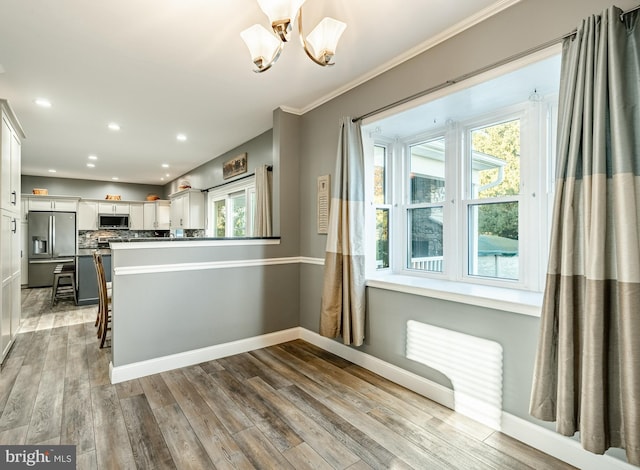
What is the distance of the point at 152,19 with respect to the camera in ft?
6.75

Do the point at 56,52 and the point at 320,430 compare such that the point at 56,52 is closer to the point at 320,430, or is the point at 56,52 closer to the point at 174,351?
the point at 174,351

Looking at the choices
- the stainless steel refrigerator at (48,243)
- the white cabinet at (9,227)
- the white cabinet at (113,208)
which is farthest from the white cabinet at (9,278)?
the white cabinet at (113,208)

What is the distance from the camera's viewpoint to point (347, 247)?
2789mm

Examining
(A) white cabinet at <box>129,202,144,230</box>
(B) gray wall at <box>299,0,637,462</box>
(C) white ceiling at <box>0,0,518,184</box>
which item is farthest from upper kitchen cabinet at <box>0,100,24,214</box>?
(A) white cabinet at <box>129,202,144,230</box>

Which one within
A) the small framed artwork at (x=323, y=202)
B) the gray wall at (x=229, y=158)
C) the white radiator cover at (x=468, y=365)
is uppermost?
the gray wall at (x=229, y=158)

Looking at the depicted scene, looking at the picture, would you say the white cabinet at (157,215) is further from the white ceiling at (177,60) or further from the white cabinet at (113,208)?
the white ceiling at (177,60)

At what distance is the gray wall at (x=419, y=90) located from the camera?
179 centimetres

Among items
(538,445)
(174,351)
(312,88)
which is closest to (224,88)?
(312,88)

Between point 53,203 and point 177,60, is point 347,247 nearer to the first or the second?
point 177,60

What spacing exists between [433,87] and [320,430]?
7.82 ft

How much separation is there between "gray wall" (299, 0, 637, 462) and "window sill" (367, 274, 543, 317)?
5cm

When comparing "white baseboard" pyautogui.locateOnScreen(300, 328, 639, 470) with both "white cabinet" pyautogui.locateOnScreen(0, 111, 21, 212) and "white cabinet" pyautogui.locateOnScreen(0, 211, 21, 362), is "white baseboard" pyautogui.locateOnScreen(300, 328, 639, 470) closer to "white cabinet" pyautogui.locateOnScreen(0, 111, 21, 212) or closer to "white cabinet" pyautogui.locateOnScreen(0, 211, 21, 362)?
"white cabinet" pyautogui.locateOnScreen(0, 211, 21, 362)

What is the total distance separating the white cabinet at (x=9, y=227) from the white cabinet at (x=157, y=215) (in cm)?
481

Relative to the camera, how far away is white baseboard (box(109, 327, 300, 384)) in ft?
8.71
